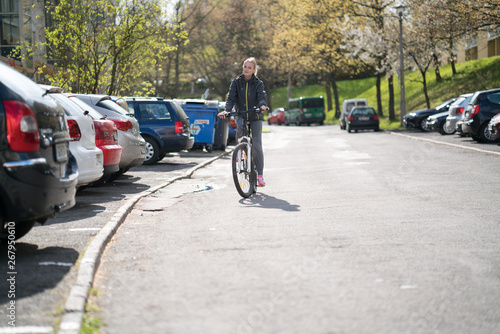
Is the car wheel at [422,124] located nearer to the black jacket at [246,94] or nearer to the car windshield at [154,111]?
the car windshield at [154,111]

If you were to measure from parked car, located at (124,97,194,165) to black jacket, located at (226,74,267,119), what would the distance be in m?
7.54

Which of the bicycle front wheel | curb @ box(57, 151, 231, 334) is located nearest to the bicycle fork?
the bicycle front wheel

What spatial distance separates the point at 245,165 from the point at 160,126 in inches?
320

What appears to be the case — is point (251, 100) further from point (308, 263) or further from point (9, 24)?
point (9, 24)


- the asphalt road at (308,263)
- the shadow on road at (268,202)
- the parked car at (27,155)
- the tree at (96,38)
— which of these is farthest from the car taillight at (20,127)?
the tree at (96,38)

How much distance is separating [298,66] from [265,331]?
69671mm

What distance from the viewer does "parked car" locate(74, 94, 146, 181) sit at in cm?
1305

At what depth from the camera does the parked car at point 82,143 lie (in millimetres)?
9531

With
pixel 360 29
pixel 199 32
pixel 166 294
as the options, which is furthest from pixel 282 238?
pixel 199 32

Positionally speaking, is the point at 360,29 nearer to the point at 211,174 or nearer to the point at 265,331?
the point at 211,174

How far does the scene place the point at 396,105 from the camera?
2202 inches

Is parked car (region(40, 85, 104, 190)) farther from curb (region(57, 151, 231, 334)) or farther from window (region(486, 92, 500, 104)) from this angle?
window (region(486, 92, 500, 104))

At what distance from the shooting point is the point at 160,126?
18234 millimetres

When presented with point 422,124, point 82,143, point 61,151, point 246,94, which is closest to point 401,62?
point 422,124
